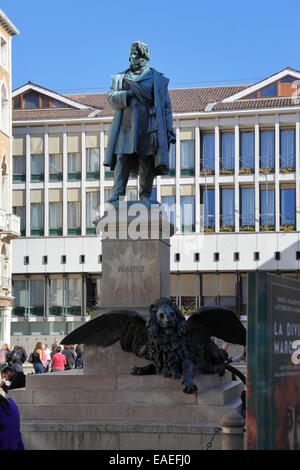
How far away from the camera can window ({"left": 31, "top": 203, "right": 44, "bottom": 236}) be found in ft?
184

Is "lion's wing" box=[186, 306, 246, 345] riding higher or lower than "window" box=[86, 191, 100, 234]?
lower

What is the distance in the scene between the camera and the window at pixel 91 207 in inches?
2184

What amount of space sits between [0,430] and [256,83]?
50.8 metres

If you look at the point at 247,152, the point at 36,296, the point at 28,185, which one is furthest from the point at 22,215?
the point at 247,152

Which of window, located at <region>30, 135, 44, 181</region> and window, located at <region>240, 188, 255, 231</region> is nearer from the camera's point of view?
window, located at <region>240, 188, 255, 231</region>

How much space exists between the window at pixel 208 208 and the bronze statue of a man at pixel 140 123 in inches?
1596

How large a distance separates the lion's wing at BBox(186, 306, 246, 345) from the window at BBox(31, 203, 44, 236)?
45.0 m

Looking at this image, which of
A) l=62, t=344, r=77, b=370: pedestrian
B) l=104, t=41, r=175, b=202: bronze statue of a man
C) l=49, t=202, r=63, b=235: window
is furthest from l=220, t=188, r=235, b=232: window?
l=104, t=41, r=175, b=202: bronze statue of a man

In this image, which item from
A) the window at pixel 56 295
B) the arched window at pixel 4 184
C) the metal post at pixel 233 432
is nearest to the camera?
the metal post at pixel 233 432

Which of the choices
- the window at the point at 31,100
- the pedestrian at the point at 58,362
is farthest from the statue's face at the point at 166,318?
the window at the point at 31,100

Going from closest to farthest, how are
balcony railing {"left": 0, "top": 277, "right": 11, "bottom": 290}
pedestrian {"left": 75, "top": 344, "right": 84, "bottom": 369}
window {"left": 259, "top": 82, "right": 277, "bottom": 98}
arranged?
1. pedestrian {"left": 75, "top": 344, "right": 84, "bottom": 369}
2. balcony railing {"left": 0, "top": 277, "right": 11, "bottom": 290}
3. window {"left": 259, "top": 82, "right": 277, "bottom": 98}

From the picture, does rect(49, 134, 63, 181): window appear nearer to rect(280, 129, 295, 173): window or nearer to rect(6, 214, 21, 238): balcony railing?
rect(6, 214, 21, 238): balcony railing

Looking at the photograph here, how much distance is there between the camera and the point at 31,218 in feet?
185

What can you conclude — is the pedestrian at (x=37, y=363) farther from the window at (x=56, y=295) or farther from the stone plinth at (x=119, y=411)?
the window at (x=56, y=295)
